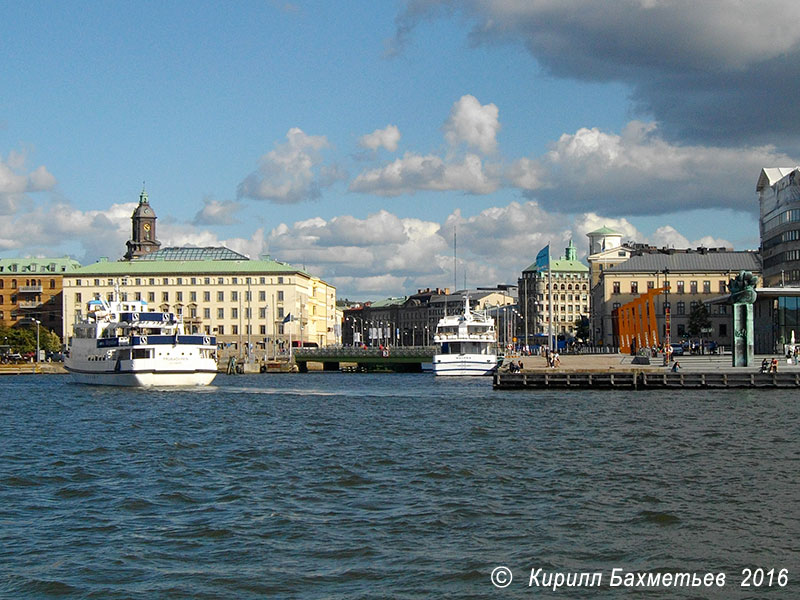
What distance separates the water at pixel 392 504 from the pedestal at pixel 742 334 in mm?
40561

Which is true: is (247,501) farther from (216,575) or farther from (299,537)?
(216,575)

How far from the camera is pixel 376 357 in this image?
175 meters

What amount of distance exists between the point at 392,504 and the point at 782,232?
135 meters

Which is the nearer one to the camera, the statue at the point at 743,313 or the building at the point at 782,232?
the statue at the point at 743,313

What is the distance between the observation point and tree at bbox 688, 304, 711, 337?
191m

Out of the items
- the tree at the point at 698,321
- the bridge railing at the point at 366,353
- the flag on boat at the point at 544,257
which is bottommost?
the bridge railing at the point at 366,353

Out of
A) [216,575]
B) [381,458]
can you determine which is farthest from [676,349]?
[216,575]

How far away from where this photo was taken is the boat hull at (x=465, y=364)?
126 meters

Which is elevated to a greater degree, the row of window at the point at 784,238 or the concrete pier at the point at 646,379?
the row of window at the point at 784,238

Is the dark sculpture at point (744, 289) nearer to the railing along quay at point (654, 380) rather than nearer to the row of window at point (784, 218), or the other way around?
the railing along quay at point (654, 380)

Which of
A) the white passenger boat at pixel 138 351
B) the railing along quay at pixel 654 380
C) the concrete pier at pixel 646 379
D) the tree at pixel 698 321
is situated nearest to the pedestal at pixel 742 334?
the concrete pier at pixel 646 379

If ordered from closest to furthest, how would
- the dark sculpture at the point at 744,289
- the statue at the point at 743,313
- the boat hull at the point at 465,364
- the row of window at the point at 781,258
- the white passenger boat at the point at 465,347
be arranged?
1. the dark sculpture at the point at 744,289
2. the statue at the point at 743,313
3. the boat hull at the point at 465,364
4. the white passenger boat at the point at 465,347
5. the row of window at the point at 781,258

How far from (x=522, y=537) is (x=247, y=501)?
1003cm

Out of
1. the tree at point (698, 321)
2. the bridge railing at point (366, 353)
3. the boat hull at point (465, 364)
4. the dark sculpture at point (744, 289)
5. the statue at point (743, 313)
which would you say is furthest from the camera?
the tree at point (698, 321)
